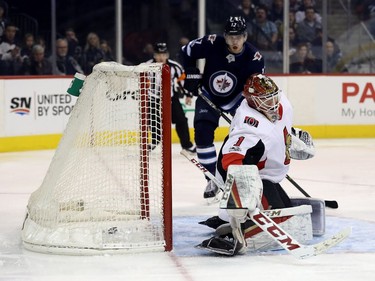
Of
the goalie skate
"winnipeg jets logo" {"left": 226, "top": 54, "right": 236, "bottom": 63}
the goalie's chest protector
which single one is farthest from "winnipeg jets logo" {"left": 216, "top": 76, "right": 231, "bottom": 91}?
the goalie skate

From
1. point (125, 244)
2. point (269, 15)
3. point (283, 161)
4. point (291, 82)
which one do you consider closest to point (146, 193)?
point (125, 244)

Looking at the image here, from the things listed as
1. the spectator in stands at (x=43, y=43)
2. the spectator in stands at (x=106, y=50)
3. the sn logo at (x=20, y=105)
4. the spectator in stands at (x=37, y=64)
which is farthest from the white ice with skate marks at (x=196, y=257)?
the spectator in stands at (x=106, y=50)

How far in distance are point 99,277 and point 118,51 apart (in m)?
6.48

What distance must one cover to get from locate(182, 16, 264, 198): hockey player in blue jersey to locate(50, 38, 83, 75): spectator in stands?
4.05m

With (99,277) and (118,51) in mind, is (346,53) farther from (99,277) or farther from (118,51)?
(99,277)

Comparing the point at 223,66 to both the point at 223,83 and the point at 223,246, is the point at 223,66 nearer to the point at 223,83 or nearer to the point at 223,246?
the point at 223,83

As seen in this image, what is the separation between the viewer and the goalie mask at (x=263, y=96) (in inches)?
177

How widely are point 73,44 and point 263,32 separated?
1.95m

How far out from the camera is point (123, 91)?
473 cm

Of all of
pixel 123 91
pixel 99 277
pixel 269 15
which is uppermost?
pixel 269 15

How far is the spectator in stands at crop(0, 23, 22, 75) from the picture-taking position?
9586 millimetres

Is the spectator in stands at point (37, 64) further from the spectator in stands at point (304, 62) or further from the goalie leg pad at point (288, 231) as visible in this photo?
the goalie leg pad at point (288, 231)

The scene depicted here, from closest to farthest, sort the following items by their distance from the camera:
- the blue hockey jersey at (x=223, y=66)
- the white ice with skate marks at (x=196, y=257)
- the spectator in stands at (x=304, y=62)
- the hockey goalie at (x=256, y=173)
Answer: the white ice with skate marks at (x=196, y=257)
the hockey goalie at (x=256, y=173)
the blue hockey jersey at (x=223, y=66)
the spectator in stands at (x=304, y=62)

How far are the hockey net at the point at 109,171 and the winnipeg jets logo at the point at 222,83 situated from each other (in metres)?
1.18
